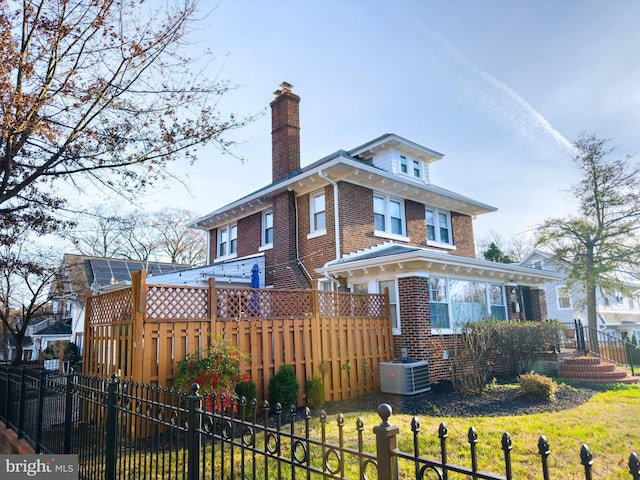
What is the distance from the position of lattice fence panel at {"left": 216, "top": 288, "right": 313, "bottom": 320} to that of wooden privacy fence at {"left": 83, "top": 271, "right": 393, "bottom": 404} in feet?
0.07

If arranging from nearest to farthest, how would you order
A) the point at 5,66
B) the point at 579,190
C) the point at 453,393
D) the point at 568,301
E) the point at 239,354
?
the point at 5,66 → the point at 239,354 → the point at 453,393 → the point at 579,190 → the point at 568,301

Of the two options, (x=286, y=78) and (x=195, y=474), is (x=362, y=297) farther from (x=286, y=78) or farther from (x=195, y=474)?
(x=286, y=78)

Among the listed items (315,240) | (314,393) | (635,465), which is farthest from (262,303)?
(635,465)

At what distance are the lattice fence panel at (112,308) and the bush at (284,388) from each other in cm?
312

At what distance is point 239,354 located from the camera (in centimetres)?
820

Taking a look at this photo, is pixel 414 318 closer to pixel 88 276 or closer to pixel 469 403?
pixel 469 403

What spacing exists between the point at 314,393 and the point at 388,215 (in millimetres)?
7988

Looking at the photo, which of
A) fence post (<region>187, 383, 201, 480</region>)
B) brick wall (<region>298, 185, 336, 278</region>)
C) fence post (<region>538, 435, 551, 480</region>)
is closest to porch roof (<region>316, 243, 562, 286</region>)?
brick wall (<region>298, 185, 336, 278</region>)

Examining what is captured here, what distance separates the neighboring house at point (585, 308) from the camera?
29.4 m

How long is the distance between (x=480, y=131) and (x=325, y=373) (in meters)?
8.33

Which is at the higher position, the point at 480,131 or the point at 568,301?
the point at 480,131

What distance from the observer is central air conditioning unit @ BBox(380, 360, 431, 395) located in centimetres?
1043

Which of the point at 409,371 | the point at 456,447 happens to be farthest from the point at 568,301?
the point at 456,447

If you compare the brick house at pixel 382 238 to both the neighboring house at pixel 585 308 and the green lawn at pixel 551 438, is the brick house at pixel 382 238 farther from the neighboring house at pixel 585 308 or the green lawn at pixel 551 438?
the neighboring house at pixel 585 308
